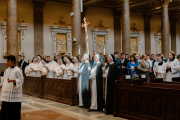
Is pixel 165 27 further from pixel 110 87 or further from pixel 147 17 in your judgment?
pixel 110 87

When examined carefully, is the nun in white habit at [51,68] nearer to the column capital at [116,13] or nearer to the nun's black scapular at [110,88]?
the nun's black scapular at [110,88]

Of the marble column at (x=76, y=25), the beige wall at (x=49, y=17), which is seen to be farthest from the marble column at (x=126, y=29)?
the beige wall at (x=49, y=17)

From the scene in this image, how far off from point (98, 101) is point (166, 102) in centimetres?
272

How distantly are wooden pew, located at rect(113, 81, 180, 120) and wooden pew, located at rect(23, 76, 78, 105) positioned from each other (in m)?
2.46

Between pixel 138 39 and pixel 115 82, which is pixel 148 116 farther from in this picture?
pixel 138 39

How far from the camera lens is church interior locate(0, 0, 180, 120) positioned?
6.31m

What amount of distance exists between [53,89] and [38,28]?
9368 millimetres

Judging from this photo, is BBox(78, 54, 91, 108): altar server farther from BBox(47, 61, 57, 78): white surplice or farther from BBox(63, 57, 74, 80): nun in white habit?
BBox(47, 61, 57, 78): white surplice

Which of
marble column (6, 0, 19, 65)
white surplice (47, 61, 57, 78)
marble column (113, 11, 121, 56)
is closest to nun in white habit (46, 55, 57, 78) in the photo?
white surplice (47, 61, 57, 78)

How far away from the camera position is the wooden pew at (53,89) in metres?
8.96

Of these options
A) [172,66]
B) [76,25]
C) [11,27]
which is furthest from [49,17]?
[172,66]

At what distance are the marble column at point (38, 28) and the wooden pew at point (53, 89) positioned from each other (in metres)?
6.29

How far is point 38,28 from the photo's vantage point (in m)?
18.4

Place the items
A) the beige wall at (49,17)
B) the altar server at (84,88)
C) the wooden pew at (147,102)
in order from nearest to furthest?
1. the wooden pew at (147,102)
2. the altar server at (84,88)
3. the beige wall at (49,17)
